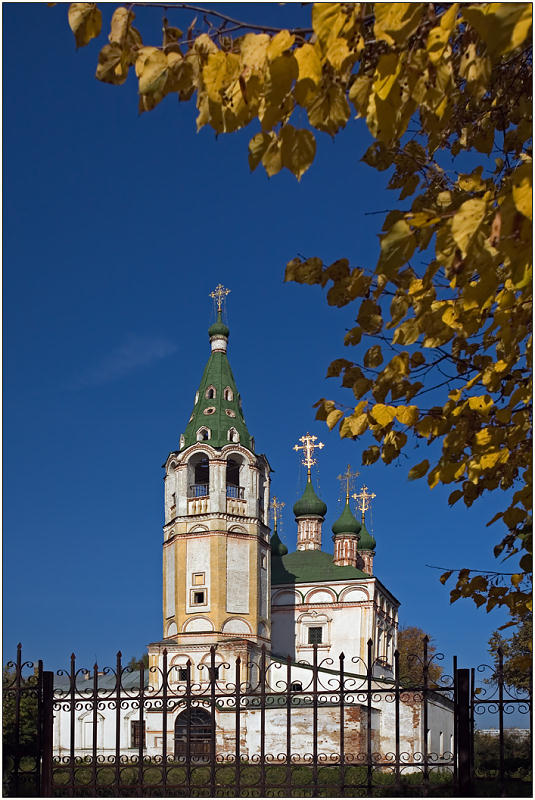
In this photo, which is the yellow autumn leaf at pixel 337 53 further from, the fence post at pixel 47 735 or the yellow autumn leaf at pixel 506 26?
the fence post at pixel 47 735

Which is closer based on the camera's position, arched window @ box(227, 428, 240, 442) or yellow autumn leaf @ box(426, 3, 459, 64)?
yellow autumn leaf @ box(426, 3, 459, 64)

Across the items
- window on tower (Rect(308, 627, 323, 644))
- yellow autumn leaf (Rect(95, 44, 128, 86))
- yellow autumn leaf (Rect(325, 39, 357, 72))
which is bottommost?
window on tower (Rect(308, 627, 323, 644))

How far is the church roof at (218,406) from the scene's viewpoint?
115ft

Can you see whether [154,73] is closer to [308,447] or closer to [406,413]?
[406,413]

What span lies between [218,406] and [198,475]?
9.70 feet

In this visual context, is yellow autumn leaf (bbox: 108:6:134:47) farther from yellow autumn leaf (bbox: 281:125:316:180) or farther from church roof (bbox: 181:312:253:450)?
church roof (bbox: 181:312:253:450)

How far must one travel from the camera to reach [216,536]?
33562mm

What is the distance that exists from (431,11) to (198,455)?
32015 mm

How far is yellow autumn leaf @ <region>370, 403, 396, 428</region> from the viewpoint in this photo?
4.11 meters

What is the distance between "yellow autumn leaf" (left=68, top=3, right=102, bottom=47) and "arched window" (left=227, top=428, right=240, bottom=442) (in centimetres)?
3136

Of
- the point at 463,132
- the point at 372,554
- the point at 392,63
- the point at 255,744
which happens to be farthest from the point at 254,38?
the point at 372,554

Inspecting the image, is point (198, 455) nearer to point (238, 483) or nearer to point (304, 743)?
point (238, 483)

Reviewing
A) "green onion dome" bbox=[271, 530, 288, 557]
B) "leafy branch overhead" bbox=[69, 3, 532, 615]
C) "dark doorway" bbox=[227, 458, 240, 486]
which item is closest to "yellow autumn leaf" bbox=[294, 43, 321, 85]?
"leafy branch overhead" bbox=[69, 3, 532, 615]

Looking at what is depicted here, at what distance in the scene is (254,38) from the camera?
3236 millimetres
